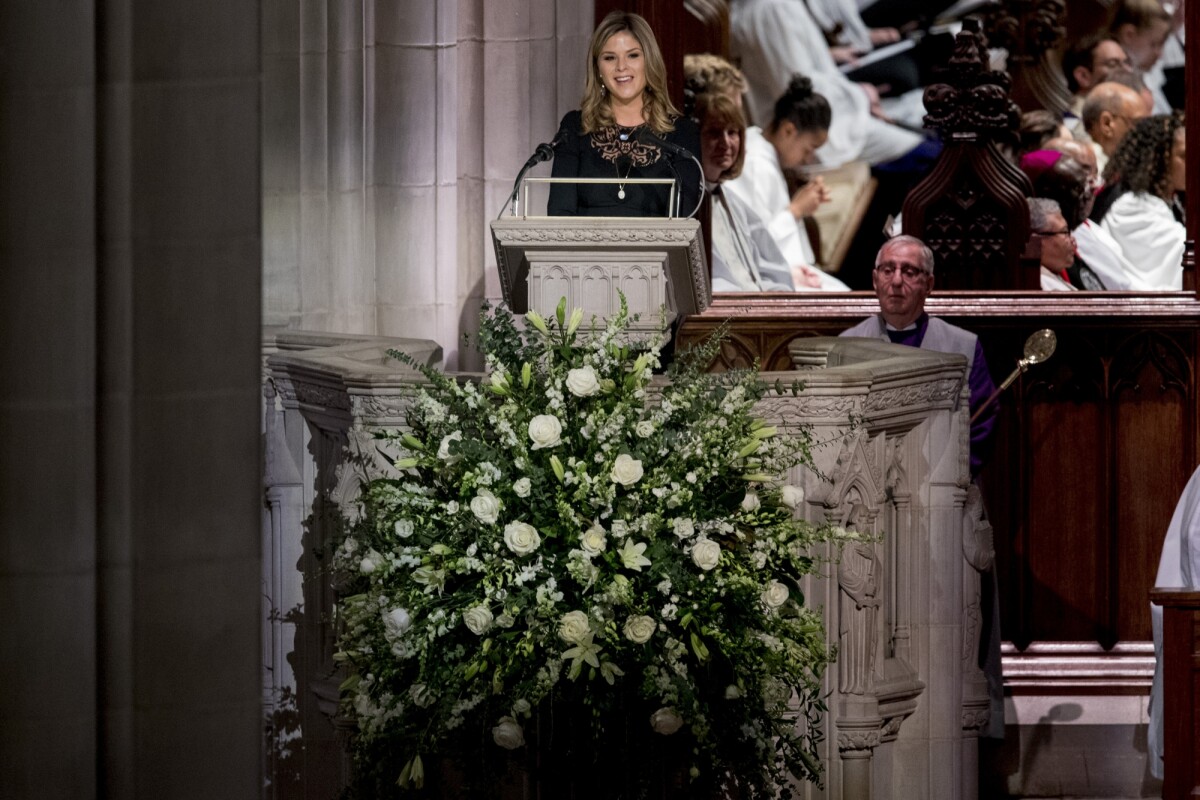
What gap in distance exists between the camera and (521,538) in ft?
14.6

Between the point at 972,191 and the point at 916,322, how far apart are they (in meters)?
1.47

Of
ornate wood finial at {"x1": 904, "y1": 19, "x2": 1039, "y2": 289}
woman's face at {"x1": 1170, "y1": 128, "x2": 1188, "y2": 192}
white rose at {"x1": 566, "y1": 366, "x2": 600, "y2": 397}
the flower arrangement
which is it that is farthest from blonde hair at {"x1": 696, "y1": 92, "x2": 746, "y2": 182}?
white rose at {"x1": 566, "y1": 366, "x2": 600, "y2": 397}

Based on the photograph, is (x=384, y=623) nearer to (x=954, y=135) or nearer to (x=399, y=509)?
(x=399, y=509)

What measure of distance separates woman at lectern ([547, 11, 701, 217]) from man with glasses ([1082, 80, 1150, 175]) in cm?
318

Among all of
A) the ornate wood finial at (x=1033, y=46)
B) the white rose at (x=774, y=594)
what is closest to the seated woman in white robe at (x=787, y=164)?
the ornate wood finial at (x=1033, y=46)

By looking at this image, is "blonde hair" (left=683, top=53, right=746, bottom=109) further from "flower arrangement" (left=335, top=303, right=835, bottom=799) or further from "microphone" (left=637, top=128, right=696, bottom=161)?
"flower arrangement" (left=335, top=303, right=835, bottom=799)

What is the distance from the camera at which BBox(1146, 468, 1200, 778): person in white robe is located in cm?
639

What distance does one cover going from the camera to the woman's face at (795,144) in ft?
29.2

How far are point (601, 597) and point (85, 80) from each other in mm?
1562

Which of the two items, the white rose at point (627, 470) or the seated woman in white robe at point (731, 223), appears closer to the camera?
the white rose at point (627, 470)

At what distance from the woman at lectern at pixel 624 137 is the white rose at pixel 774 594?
154 cm

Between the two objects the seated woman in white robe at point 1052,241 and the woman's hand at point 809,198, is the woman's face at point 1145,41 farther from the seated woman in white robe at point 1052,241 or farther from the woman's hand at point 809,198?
the woman's hand at point 809,198

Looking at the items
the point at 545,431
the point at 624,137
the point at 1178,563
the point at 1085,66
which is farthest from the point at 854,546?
the point at 1085,66

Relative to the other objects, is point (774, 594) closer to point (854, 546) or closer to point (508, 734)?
point (854, 546)
